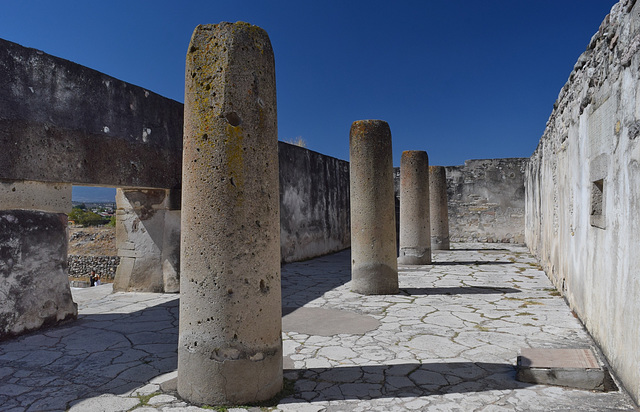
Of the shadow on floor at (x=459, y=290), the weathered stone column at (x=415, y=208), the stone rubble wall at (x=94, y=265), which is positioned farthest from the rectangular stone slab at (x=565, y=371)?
the stone rubble wall at (x=94, y=265)

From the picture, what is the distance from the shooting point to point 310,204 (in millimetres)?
12352

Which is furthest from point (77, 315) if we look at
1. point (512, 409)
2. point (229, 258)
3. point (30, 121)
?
point (512, 409)

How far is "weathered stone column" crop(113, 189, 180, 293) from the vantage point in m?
7.24

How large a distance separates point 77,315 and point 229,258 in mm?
3543

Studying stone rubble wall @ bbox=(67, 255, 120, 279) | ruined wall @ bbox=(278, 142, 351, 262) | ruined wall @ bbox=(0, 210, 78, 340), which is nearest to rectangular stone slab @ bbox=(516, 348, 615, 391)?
ruined wall @ bbox=(0, 210, 78, 340)

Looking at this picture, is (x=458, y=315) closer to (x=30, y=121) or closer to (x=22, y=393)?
(x=22, y=393)

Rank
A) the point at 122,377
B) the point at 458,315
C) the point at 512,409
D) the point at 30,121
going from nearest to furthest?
the point at 512,409 < the point at 122,377 < the point at 30,121 < the point at 458,315

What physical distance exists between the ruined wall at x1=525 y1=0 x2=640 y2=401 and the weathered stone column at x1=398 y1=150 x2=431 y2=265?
4.02 meters

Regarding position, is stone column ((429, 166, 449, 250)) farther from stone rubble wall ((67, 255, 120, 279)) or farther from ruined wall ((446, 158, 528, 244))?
stone rubble wall ((67, 255, 120, 279))

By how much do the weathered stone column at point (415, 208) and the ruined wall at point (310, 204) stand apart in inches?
103

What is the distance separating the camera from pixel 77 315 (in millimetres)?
5559

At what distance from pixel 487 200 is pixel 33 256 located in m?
14.0

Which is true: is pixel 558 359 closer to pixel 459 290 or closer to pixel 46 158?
pixel 459 290

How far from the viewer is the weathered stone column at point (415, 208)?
33.4 ft
